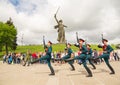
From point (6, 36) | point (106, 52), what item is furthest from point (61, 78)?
point (6, 36)

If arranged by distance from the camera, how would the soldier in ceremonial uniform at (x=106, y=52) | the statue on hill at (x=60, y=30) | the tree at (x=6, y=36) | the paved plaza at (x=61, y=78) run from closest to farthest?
the paved plaza at (x=61, y=78), the soldier in ceremonial uniform at (x=106, y=52), the statue on hill at (x=60, y=30), the tree at (x=6, y=36)

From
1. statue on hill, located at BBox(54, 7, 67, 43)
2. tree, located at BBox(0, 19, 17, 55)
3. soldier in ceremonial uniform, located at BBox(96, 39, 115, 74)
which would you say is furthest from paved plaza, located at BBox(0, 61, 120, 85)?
tree, located at BBox(0, 19, 17, 55)

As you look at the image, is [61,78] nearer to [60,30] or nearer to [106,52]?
[106,52]

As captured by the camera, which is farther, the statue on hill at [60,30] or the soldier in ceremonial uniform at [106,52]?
the statue on hill at [60,30]

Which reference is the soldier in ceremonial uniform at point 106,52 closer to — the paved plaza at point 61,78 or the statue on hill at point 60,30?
the paved plaza at point 61,78

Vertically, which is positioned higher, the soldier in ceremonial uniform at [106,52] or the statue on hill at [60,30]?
the statue on hill at [60,30]

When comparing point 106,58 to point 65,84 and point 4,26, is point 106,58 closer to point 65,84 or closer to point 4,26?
point 65,84

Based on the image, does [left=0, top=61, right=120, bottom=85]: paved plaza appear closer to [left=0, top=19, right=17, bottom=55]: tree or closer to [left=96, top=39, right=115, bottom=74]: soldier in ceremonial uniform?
[left=96, top=39, right=115, bottom=74]: soldier in ceremonial uniform

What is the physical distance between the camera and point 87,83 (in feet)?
40.1

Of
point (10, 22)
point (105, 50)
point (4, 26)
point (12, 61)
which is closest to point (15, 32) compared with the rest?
point (4, 26)

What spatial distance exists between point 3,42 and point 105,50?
63.4m

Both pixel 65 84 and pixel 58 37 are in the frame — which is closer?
pixel 65 84

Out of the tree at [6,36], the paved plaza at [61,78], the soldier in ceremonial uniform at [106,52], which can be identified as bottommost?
the paved plaza at [61,78]

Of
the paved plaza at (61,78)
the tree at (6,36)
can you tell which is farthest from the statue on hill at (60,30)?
the paved plaza at (61,78)
